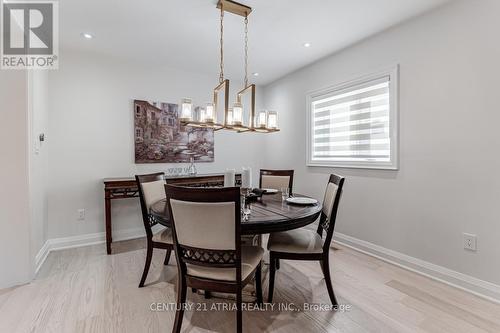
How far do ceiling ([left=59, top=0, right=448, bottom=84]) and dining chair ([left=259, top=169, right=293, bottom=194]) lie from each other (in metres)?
1.56

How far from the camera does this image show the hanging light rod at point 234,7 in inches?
82.8

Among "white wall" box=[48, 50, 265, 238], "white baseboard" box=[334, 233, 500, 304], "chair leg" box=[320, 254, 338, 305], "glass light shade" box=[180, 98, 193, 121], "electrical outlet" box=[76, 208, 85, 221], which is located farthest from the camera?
"electrical outlet" box=[76, 208, 85, 221]

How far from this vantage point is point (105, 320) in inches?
67.3

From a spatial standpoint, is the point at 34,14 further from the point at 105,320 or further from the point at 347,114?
the point at 347,114

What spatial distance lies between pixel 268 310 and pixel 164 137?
9.07 feet

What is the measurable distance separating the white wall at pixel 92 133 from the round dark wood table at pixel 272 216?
1.64 m

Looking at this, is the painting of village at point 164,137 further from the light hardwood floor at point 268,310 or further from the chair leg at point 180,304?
the chair leg at point 180,304

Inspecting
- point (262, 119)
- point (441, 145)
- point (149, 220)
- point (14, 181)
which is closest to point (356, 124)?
point (441, 145)

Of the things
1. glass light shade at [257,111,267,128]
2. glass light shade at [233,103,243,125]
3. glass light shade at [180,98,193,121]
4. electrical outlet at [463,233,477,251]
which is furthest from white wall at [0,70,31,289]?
electrical outlet at [463,233,477,251]

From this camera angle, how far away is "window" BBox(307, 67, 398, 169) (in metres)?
2.64

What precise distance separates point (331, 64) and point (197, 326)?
3270 millimetres

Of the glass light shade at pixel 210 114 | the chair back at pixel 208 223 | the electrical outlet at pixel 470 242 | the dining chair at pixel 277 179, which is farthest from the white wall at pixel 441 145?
the chair back at pixel 208 223

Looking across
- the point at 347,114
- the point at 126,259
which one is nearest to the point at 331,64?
the point at 347,114

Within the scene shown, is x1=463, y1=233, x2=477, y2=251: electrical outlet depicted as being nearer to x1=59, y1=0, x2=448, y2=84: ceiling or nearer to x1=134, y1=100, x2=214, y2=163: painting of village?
x1=59, y1=0, x2=448, y2=84: ceiling
